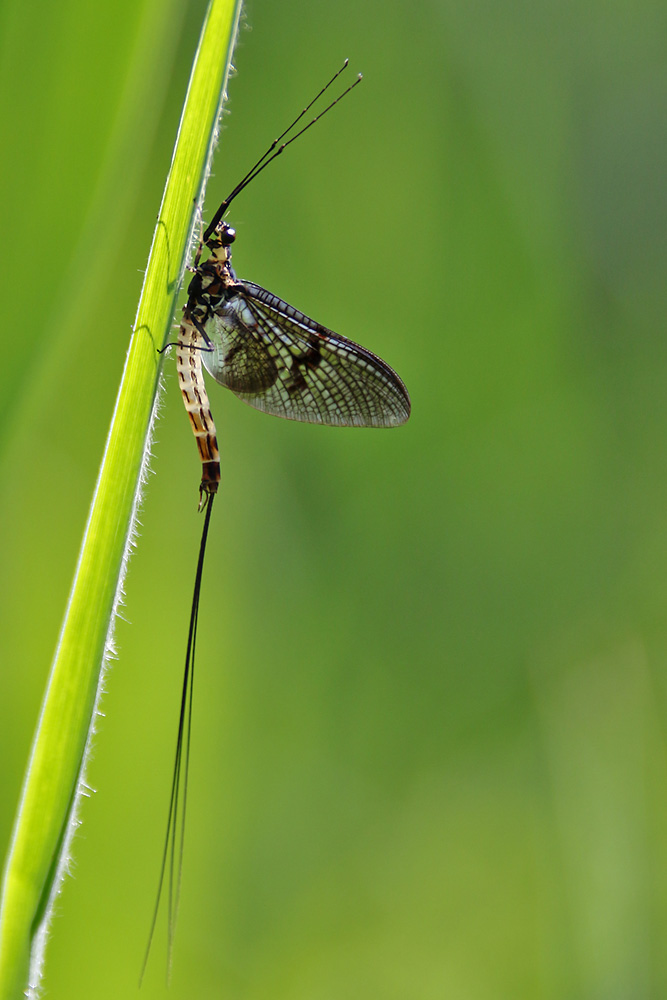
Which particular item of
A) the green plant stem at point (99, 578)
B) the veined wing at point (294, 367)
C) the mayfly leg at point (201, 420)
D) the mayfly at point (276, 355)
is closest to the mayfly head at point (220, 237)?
the mayfly at point (276, 355)

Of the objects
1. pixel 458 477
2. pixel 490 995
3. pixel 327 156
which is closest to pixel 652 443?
pixel 458 477

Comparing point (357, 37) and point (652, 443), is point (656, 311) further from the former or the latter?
point (357, 37)

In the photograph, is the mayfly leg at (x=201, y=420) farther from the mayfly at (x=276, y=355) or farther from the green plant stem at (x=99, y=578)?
the green plant stem at (x=99, y=578)

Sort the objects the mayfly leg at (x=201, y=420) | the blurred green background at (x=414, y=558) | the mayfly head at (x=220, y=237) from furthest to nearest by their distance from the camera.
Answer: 1. the mayfly head at (x=220, y=237)
2. the blurred green background at (x=414, y=558)
3. the mayfly leg at (x=201, y=420)

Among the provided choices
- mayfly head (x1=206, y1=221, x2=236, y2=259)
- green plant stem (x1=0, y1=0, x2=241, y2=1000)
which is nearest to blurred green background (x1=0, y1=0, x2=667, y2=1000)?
mayfly head (x1=206, y1=221, x2=236, y2=259)

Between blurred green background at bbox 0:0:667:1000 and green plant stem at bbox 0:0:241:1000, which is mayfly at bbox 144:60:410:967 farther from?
green plant stem at bbox 0:0:241:1000

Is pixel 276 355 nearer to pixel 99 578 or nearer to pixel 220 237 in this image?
pixel 220 237
